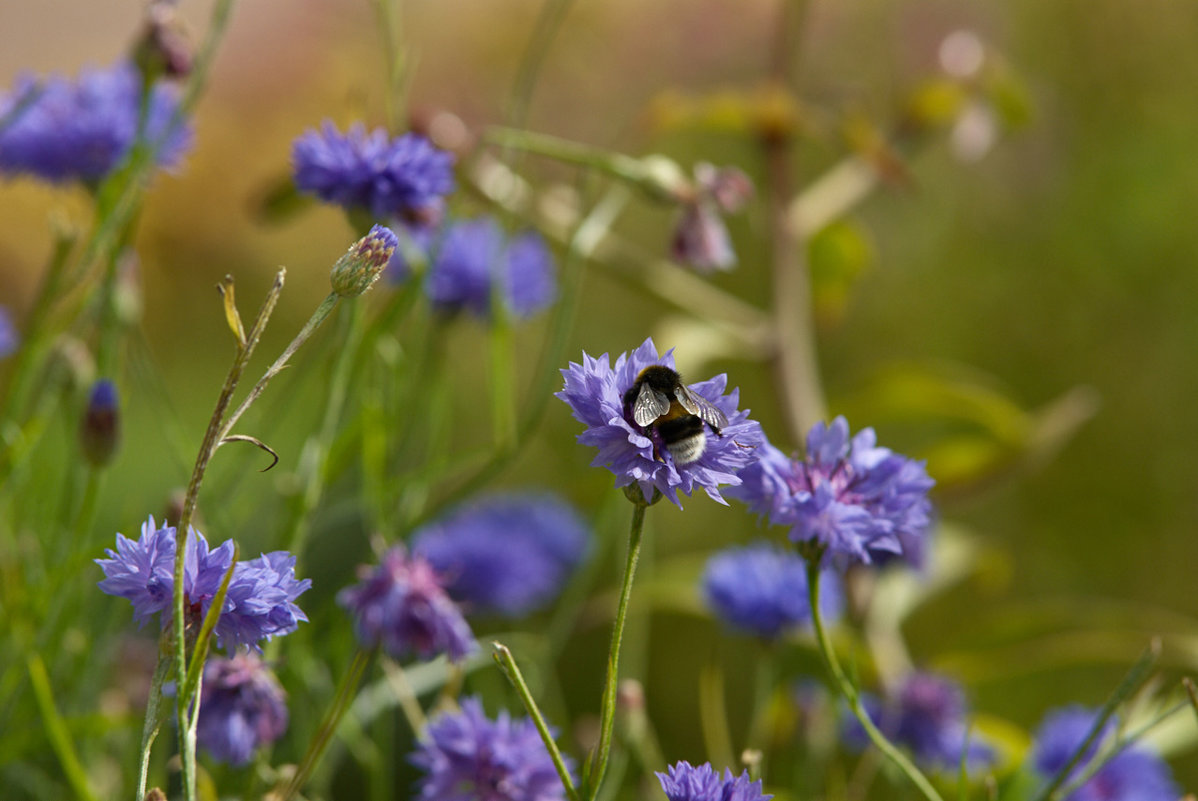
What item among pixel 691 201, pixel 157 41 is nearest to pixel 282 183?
pixel 157 41

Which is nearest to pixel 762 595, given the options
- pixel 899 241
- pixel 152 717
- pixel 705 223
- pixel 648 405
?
pixel 705 223

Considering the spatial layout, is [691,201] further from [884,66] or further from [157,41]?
[884,66]

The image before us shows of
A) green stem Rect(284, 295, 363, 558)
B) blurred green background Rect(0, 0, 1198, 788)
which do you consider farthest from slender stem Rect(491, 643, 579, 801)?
blurred green background Rect(0, 0, 1198, 788)

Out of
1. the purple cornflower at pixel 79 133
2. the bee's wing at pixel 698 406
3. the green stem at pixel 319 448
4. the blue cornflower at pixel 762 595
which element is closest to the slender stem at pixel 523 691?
the bee's wing at pixel 698 406

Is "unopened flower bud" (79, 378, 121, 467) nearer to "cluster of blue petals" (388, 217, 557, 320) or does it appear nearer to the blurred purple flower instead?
"cluster of blue petals" (388, 217, 557, 320)

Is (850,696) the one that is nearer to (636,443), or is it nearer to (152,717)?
(636,443)

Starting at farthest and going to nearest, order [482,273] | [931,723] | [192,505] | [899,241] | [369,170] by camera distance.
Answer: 1. [899,241]
2. [482,273]
3. [931,723]
4. [369,170]
5. [192,505]
